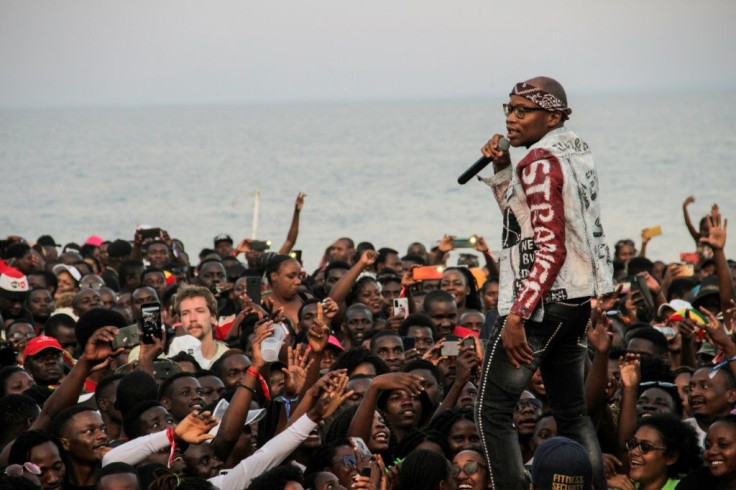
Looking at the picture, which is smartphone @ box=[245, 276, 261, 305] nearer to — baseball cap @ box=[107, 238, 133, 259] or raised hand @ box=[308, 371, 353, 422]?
raised hand @ box=[308, 371, 353, 422]

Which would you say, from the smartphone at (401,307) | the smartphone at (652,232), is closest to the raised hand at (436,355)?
the smartphone at (401,307)

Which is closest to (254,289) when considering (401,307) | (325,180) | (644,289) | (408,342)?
(401,307)

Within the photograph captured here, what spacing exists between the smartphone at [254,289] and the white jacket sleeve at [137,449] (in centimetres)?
355

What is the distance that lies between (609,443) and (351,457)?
1.56 metres

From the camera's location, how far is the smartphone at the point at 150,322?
28.9ft

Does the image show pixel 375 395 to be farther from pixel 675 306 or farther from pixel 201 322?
pixel 675 306

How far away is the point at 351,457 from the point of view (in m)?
7.06

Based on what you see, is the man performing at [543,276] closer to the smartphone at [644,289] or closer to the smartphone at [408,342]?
the smartphone at [408,342]

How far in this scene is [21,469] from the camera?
6902 mm

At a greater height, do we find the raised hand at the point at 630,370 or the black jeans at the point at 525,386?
the black jeans at the point at 525,386

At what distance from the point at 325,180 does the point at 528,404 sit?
48.7m

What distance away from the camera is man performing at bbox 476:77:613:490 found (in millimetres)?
5990

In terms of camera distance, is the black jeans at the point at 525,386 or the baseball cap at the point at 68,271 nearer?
the black jeans at the point at 525,386

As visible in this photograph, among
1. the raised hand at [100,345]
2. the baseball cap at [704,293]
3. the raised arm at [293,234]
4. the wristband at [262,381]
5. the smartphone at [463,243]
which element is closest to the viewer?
the wristband at [262,381]
